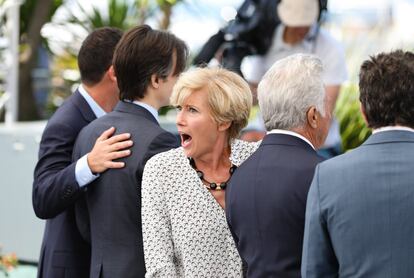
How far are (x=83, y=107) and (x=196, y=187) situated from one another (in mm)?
981

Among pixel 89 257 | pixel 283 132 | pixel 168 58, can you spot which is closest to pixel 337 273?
pixel 283 132

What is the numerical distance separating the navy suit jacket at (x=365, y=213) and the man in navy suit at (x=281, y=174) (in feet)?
0.46

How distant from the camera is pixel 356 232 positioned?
9.10 ft

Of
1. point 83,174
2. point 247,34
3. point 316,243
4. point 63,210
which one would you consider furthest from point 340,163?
point 247,34

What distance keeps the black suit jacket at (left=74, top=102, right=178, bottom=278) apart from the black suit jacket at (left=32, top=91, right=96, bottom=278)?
310 millimetres

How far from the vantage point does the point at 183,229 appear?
326 cm

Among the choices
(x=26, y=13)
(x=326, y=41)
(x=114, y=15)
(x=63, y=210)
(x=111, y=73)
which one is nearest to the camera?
(x=63, y=210)

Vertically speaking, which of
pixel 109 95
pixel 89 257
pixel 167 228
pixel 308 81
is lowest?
pixel 89 257

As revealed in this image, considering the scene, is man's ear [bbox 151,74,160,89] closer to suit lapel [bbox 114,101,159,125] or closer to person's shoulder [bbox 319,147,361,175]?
suit lapel [bbox 114,101,159,125]

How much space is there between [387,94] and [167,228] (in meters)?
0.94

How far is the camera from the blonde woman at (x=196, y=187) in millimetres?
3256

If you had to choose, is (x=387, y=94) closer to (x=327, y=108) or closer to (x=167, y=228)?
(x=327, y=108)

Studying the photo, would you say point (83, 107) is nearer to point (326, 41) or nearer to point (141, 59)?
point (141, 59)

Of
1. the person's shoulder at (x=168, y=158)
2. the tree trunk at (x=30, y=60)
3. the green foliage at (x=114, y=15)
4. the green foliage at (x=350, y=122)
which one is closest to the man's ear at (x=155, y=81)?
the person's shoulder at (x=168, y=158)
